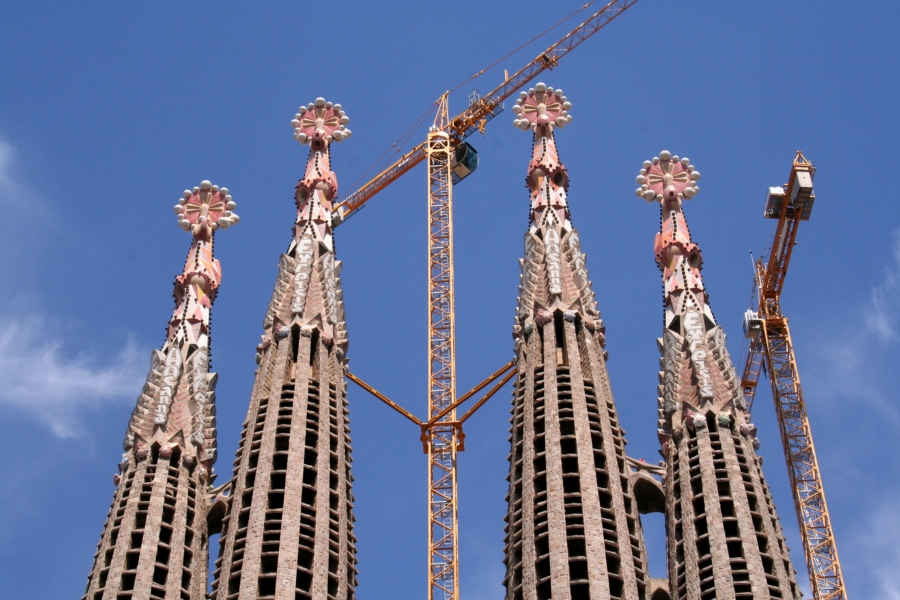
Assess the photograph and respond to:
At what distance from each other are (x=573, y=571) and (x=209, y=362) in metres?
19.8

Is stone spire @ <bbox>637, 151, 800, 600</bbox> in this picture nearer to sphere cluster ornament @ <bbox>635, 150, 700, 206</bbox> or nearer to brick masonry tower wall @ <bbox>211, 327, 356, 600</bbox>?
sphere cluster ornament @ <bbox>635, 150, 700, 206</bbox>

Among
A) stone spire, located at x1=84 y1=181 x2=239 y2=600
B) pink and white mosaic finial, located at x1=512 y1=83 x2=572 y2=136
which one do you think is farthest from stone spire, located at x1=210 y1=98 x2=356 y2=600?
pink and white mosaic finial, located at x1=512 y1=83 x2=572 y2=136

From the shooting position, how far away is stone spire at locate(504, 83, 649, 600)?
5256 centimetres

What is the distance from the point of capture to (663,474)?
61.1 meters

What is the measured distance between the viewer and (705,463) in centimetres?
5666

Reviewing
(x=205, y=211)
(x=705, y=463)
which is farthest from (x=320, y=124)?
(x=705, y=463)

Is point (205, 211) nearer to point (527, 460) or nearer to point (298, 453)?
point (298, 453)

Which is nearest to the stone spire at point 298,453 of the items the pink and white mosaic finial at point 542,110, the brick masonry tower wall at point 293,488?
the brick masonry tower wall at point 293,488

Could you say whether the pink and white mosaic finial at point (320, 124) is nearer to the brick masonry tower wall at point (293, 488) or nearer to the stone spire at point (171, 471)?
the stone spire at point (171, 471)

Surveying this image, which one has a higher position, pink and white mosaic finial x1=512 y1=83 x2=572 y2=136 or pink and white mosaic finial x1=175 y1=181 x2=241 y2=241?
pink and white mosaic finial x1=512 y1=83 x2=572 y2=136

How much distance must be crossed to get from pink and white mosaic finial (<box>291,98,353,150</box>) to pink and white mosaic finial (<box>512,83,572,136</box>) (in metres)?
7.52

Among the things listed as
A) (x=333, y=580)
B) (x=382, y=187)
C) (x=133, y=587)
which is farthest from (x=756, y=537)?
(x=382, y=187)

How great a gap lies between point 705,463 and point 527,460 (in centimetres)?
571

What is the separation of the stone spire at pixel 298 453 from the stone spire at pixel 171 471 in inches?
74.5
